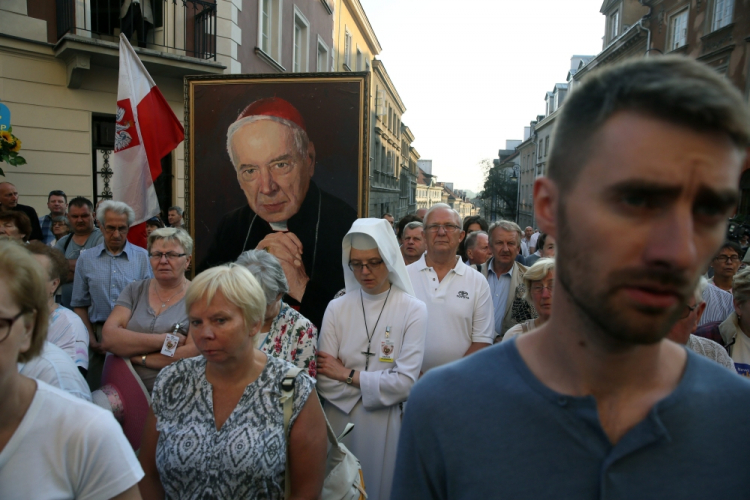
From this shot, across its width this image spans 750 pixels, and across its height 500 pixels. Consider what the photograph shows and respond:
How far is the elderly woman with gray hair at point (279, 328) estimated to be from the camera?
2973 mm

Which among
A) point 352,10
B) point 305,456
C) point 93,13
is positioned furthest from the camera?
point 352,10

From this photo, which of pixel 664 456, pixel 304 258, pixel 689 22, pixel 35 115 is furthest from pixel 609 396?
pixel 689 22

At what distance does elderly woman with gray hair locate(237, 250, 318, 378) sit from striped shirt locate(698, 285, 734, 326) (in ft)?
10.5

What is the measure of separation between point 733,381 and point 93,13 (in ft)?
38.4

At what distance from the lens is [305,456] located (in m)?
2.21

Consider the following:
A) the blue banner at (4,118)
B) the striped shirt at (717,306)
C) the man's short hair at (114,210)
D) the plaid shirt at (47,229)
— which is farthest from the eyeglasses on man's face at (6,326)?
the blue banner at (4,118)

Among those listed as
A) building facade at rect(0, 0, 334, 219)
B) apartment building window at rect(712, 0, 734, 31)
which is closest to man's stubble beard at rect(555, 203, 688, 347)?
building facade at rect(0, 0, 334, 219)

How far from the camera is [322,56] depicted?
714 inches

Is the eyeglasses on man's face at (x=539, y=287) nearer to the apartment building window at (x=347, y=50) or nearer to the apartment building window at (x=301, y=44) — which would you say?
the apartment building window at (x=301, y=44)

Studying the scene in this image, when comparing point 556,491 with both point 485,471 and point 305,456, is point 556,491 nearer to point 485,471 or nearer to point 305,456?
point 485,471

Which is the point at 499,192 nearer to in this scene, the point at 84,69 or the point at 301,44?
the point at 301,44

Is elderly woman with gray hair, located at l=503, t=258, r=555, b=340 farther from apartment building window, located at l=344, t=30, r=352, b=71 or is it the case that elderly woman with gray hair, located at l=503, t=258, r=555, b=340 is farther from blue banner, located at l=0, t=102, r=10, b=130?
apartment building window, located at l=344, t=30, r=352, b=71

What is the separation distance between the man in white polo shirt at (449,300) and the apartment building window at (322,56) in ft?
48.3

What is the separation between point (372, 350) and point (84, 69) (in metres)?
8.65
